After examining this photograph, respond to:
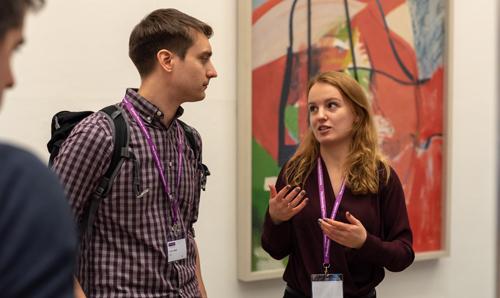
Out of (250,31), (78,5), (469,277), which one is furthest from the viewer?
(469,277)

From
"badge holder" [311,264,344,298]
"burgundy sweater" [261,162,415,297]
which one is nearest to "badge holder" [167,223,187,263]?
"burgundy sweater" [261,162,415,297]

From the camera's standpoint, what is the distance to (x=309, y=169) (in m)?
2.46

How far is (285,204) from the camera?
2.21 meters

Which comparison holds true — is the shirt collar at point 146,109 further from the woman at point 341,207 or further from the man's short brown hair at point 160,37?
the woman at point 341,207

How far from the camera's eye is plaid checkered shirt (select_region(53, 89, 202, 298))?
183cm

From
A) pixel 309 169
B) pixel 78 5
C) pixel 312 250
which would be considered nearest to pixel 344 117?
pixel 309 169

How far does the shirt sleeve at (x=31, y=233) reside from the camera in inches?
24.3

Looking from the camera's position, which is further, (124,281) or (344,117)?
(344,117)

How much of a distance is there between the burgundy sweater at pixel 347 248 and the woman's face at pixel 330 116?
7.8 inches

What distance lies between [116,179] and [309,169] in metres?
0.93

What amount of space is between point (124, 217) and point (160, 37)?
0.74m

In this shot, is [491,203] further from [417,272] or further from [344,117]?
[344,117]

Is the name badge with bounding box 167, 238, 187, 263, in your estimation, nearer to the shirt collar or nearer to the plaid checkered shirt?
the plaid checkered shirt

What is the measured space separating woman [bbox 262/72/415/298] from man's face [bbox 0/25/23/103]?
1587 mm
